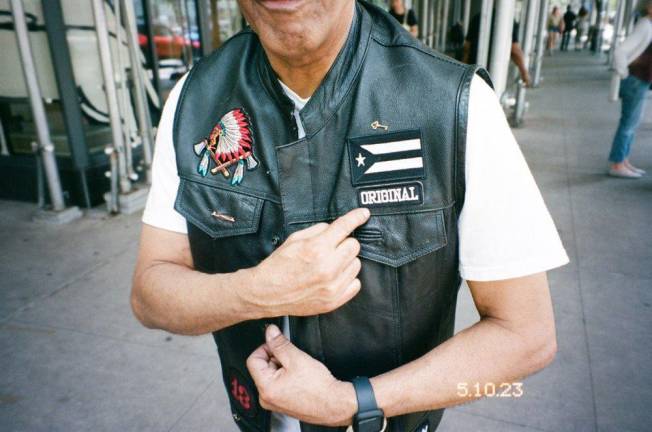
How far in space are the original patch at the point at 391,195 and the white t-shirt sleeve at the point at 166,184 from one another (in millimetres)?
460

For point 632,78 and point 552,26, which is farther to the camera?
point 552,26

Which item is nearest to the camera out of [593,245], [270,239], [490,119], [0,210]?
[490,119]

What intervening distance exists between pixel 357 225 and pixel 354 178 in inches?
4.1

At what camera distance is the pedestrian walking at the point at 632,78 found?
5051 mm

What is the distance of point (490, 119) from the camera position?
901mm

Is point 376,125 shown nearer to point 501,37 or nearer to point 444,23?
point 501,37

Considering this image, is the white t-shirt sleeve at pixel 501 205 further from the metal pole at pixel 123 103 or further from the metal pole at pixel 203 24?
the metal pole at pixel 203 24

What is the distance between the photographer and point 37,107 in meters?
4.60

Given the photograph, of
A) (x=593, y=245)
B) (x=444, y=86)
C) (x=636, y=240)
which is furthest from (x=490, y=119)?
(x=636, y=240)

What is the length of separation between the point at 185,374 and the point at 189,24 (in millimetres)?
5336

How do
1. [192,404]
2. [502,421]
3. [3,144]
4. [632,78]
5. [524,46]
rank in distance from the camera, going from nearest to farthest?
[502,421] → [192,404] → [632,78] → [3,144] → [524,46]

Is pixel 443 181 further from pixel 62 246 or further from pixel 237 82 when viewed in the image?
pixel 62 246

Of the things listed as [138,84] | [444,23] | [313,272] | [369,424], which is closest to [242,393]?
[369,424]

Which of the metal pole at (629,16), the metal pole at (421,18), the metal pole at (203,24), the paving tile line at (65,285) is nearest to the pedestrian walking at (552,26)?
the metal pole at (629,16)
